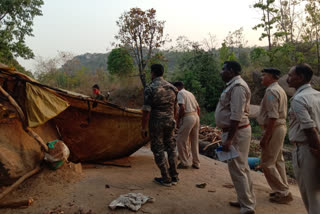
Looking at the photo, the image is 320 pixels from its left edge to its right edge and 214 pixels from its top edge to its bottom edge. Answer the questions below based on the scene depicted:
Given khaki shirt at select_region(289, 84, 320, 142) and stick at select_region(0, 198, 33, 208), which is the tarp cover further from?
khaki shirt at select_region(289, 84, 320, 142)

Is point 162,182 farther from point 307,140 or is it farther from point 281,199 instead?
point 307,140

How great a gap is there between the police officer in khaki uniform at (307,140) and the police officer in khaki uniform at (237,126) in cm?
70

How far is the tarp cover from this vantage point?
398 centimetres

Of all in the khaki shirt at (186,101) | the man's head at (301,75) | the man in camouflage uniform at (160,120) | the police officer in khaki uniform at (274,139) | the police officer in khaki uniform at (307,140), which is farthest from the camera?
the khaki shirt at (186,101)

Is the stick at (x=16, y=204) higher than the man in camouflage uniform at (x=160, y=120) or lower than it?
lower

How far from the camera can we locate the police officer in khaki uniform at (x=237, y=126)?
10.5 ft

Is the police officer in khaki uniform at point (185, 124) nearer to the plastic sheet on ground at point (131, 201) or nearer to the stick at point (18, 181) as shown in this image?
the plastic sheet on ground at point (131, 201)

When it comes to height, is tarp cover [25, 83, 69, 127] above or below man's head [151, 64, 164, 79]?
below

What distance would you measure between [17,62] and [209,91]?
37.2ft

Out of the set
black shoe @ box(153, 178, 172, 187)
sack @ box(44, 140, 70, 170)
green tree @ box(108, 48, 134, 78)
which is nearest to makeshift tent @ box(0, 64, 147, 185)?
sack @ box(44, 140, 70, 170)

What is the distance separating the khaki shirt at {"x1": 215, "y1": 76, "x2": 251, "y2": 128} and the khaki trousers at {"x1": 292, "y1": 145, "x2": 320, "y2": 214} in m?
0.82

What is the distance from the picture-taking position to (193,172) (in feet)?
17.2

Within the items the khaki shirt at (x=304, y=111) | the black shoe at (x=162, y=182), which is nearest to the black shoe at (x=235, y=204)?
the black shoe at (x=162, y=182)

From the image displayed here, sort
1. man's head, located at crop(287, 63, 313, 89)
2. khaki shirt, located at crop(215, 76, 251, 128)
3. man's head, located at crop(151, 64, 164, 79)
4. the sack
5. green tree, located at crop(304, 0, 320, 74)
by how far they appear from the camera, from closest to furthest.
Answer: man's head, located at crop(287, 63, 313, 89) < khaki shirt, located at crop(215, 76, 251, 128) < the sack < man's head, located at crop(151, 64, 164, 79) < green tree, located at crop(304, 0, 320, 74)
